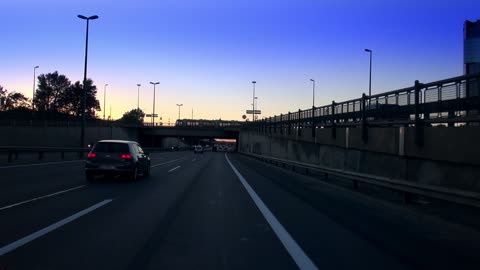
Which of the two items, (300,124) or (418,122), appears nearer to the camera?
(418,122)

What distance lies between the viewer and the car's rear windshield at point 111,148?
20234 millimetres

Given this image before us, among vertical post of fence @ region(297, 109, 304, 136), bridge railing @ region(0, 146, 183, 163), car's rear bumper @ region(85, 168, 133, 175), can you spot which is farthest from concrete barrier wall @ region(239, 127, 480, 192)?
bridge railing @ region(0, 146, 183, 163)

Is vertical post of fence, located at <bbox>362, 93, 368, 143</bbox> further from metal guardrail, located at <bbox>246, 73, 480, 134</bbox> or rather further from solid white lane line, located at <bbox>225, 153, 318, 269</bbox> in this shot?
solid white lane line, located at <bbox>225, 153, 318, 269</bbox>

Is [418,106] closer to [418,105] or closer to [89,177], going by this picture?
[418,105]

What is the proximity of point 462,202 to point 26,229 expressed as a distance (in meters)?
8.31

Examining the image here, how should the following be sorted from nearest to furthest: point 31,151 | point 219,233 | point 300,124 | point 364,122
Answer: point 219,233
point 364,122
point 300,124
point 31,151

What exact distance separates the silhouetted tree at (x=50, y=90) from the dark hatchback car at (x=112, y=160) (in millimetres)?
146588

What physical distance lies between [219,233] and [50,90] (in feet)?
530

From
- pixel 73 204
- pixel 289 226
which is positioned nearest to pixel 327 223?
pixel 289 226

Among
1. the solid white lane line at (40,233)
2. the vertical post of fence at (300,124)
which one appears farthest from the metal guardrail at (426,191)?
the vertical post of fence at (300,124)

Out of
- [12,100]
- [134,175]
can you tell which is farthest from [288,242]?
[12,100]

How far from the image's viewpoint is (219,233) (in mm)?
9406

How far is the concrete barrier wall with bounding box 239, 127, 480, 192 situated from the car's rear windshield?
907 cm

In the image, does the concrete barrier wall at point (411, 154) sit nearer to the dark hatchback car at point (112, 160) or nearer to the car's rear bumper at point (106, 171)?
the dark hatchback car at point (112, 160)
